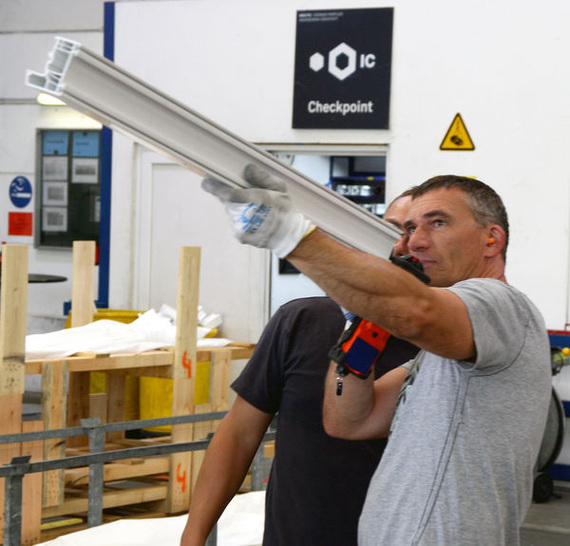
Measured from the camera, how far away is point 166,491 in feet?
16.6

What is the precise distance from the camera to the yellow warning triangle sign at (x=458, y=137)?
6117 millimetres

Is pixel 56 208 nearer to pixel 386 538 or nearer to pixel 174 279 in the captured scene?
pixel 174 279

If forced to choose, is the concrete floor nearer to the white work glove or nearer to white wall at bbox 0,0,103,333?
the white work glove

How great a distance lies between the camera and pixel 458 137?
20.1 ft

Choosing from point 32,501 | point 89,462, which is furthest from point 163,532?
point 32,501

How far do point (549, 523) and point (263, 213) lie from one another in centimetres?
460

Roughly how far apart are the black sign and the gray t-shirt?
4896 mm

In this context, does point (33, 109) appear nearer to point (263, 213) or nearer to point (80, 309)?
point (80, 309)

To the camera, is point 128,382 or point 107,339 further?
point 128,382

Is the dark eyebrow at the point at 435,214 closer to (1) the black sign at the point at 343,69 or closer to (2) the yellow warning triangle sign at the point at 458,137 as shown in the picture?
(2) the yellow warning triangle sign at the point at 458,137

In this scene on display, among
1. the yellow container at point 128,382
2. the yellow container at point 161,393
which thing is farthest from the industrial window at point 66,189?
the yellow container at point 161,393

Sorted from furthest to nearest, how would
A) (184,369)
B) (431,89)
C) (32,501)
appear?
1. (431,89)
2. (184,369)
3. (32,501)

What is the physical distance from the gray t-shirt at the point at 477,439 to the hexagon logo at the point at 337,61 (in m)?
5.00

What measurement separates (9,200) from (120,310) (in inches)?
133
